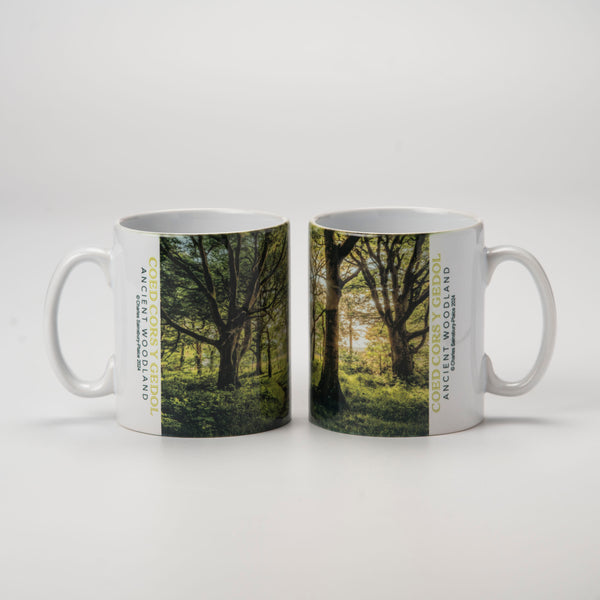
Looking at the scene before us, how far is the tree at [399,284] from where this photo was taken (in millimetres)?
1773

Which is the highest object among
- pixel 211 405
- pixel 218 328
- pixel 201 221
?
pixel 201 221

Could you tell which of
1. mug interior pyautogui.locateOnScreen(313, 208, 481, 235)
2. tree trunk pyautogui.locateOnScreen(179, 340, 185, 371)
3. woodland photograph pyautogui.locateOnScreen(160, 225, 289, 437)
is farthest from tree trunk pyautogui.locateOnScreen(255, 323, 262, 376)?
mug interior pyautogui.locateOnScreen(313, 208, 481, 235)

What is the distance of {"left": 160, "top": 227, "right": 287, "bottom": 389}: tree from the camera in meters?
1.78

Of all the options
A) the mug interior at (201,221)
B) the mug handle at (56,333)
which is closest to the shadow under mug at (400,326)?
the mug interior at (201,221)

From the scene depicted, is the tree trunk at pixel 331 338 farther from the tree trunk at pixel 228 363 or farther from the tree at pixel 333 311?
the tree trunk at pixel 228 363

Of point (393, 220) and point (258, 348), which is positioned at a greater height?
point (393, 220)

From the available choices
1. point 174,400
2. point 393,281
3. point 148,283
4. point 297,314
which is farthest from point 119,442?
point 297,314

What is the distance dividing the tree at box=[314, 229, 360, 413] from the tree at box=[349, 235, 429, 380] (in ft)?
0.07

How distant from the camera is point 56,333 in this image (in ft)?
6.32

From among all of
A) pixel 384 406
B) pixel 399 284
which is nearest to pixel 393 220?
pixel 399 284

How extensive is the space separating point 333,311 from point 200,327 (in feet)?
0.63

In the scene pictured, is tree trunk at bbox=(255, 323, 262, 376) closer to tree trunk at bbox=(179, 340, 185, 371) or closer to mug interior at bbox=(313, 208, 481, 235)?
tree trunk at bbox=(179, 340, 185, 371)

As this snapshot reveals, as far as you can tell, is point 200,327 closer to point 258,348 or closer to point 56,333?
point 258,348

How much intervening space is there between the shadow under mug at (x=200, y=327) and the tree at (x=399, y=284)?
0.47 ft
